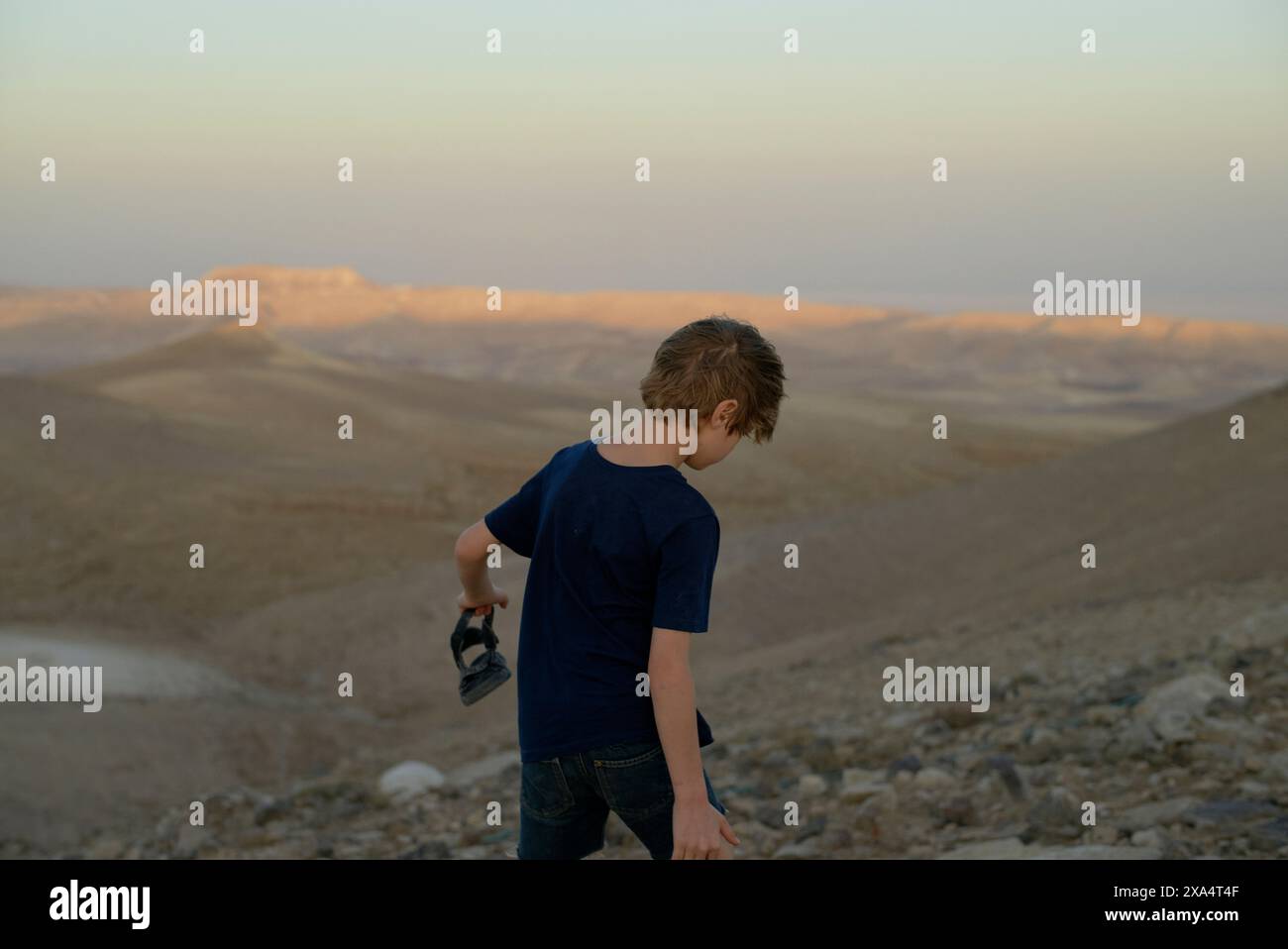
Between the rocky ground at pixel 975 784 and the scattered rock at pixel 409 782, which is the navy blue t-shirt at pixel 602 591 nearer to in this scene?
the rocky ground at pixel 975 784

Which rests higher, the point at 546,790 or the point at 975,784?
the point at 546,790

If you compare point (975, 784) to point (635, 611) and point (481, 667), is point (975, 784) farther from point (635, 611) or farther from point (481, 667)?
point (635, 611)

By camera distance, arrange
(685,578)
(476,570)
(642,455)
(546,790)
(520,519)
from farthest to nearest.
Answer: (476,570), (520,519), (546,790), (642,455), (685,578)

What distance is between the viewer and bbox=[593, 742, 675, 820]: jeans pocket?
2.53m

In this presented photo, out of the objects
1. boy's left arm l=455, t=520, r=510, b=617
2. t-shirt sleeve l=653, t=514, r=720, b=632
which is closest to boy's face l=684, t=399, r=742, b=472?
t-shirt sleeve l=653, t=514, r=720, b=632

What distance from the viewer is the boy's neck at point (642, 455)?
2486 mm

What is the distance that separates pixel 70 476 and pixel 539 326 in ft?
352

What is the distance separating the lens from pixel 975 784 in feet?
18.9

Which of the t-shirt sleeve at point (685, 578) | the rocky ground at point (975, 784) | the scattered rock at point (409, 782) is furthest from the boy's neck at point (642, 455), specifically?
the scattered rock at point (409, 782)

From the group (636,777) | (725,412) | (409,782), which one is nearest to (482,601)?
(636,777)

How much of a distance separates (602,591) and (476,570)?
1.50ft

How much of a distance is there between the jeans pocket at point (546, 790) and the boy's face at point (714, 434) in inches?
27.6

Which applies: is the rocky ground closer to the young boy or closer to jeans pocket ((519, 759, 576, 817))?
jeans pocket ((519, 759, 576, 817))

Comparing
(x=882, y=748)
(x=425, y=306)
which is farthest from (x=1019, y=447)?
(x=425, y=306)
